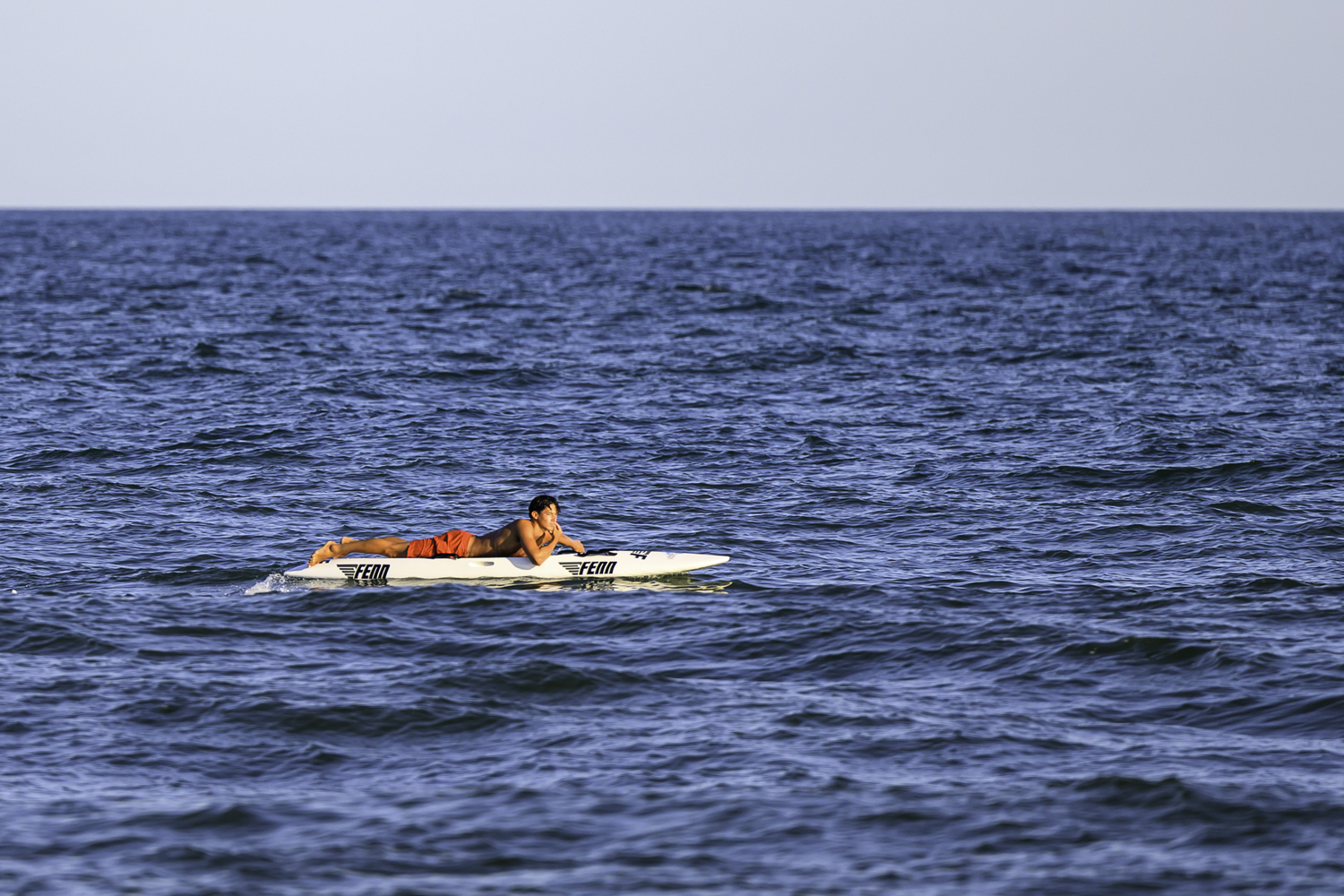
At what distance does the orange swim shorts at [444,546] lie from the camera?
1952 centimetres

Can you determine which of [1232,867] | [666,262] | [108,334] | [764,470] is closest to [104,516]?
[764,470]

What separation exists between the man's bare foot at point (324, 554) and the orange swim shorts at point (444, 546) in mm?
904

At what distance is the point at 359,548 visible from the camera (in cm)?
1934

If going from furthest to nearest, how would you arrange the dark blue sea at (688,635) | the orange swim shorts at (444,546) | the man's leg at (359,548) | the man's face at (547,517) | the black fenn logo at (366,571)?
the orange swim shorts at (444,546)
the man's face at (547,517)
the man's leg at (359,548)
the black fenn logo at (366,571)
the dark blue sea at (688,635)

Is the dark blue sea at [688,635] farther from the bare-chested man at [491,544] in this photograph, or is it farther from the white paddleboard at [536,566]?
the bare-chested man at [491,544]

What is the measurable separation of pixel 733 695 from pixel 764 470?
12428 millimetres

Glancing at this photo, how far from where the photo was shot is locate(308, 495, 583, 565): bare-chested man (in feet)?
63.3

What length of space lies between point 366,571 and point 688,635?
4748 mm

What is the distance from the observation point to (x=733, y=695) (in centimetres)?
1486

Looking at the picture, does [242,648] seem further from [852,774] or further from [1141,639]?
[1141,639]

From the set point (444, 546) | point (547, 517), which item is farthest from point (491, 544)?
point (547, 517)

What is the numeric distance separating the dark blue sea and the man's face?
0.90 meters

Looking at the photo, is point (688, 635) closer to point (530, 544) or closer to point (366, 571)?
point (530, 544)

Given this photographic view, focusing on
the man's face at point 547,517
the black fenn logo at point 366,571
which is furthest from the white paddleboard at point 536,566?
the man's face at point 547,517
